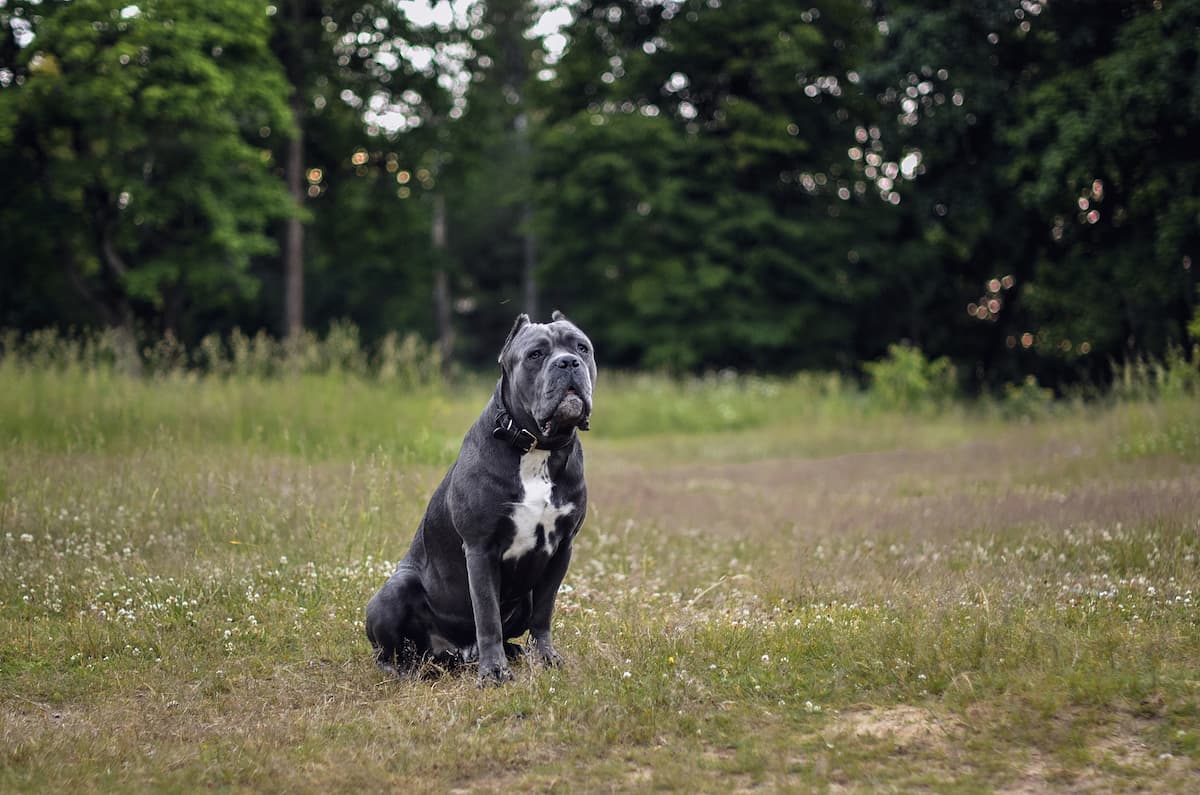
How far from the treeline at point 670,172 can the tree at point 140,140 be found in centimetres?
8

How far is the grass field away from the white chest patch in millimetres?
654

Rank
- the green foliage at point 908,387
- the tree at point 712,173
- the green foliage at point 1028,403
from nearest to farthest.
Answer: the green foliage at point 1028,403 → the green foliage at point 908,387 → the tree at point 712,173

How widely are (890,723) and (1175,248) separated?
19.6m

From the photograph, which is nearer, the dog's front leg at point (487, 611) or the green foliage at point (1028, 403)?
the dog's front leg at point (487, 611)

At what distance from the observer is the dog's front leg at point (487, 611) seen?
16.4 ft

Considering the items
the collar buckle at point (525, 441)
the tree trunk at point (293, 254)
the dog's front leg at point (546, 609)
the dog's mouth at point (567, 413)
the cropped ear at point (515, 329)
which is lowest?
the dog's front leg at point (546, 609)

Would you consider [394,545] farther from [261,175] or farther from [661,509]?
[261,175]

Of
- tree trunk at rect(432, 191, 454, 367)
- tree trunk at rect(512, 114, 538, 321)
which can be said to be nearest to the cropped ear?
tree trunk at rect(512, 114, 538, 321)

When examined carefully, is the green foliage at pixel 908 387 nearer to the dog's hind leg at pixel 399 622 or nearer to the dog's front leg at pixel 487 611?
the dog's hind leg at pixel 399 622

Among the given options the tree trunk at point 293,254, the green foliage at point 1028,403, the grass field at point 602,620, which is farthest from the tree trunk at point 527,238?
the grass field at point 602,620

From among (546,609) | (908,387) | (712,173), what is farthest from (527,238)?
(546,609)

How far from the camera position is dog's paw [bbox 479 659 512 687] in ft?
16.4

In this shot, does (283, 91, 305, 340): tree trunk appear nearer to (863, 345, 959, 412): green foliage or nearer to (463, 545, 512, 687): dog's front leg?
(863, 345, 959, 412): green foliage

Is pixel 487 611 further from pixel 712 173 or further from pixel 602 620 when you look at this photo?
pixel 712 173
